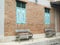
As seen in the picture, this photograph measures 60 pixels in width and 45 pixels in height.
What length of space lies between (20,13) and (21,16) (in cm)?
27

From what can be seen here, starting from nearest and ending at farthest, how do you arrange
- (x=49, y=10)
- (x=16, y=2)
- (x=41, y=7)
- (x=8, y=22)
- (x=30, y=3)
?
(x=8, y=22)
(x=16, y=2)
(x=30, y=3)
(x=41, y=7)
(x=49, y=10)

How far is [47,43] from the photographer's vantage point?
1580 cm

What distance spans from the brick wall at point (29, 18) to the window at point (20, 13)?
0.37m

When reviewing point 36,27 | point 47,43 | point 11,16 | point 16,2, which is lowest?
point 47,43

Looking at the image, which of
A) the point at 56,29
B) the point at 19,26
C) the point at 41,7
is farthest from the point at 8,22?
the point at 56,29

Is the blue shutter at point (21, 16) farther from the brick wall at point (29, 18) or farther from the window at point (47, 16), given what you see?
the window at point (47, 16)

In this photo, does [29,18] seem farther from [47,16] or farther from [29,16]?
[47,16]

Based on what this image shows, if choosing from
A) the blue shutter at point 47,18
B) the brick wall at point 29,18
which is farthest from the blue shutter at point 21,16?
the blue shutter at point 47,18

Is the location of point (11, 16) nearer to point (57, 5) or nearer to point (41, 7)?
point (41, 7)

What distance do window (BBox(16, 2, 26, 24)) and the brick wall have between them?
373 mm

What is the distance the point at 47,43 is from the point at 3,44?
494cm

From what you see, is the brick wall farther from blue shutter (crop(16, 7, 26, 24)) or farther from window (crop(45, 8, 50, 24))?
window (crop(45, 8, 50, 24))

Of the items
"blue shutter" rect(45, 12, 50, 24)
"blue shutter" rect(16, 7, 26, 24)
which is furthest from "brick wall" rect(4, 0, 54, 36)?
"blue shutter" rect(45, 12, 50, 24)

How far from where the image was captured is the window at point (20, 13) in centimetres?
1507
